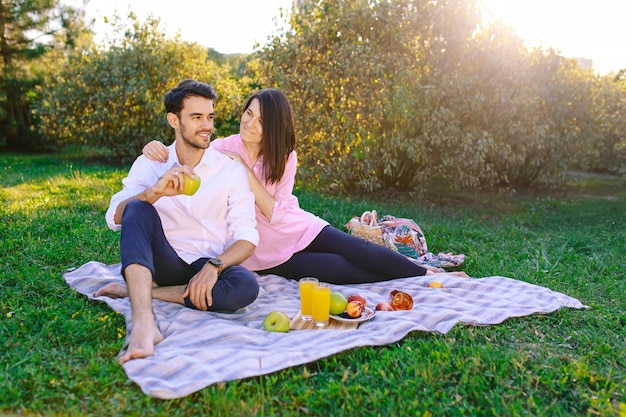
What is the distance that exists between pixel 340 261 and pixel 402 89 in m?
3.58

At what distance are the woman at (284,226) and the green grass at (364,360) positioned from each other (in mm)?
1025

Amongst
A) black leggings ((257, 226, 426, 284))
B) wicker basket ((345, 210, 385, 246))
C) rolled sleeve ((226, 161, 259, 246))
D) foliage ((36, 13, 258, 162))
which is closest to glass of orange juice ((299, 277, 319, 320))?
rolled sleeve ((226, 161, 259, 246))

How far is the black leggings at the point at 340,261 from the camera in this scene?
4109 millimetres

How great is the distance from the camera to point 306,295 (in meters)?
3.27

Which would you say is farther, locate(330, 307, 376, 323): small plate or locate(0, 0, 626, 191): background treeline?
locate(0, 0, 626, 191): background treeline

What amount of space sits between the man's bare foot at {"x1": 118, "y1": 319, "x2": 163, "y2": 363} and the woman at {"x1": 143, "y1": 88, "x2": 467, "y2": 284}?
1.35m

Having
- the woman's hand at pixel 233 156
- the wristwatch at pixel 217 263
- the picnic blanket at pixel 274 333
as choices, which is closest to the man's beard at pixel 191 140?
the woman's hand at pixel 233 156

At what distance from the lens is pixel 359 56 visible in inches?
289

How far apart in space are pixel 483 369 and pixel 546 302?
122cm

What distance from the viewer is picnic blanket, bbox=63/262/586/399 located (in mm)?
2553

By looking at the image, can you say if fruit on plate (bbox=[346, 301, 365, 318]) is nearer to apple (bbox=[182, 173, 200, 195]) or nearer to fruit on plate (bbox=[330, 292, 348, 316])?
fruit on plate (bbox=[330, 292, 348, 316])

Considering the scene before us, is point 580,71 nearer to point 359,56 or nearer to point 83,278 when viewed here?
point 359,56

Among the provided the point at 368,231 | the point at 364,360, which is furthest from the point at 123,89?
the point at 364,360

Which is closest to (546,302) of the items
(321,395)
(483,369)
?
(483,369)
